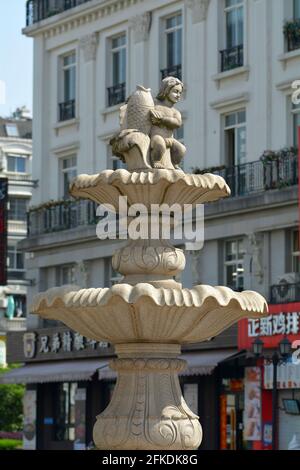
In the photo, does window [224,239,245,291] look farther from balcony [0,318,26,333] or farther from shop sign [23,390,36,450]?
balcony [0,318,26,333]

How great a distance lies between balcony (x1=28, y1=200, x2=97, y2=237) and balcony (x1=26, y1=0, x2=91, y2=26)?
5.84 m

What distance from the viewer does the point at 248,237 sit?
3878cm

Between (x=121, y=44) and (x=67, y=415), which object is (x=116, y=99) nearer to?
(x=121, y=44)

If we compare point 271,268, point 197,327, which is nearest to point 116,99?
point 271,268

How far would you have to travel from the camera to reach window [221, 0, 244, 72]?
1570 inches

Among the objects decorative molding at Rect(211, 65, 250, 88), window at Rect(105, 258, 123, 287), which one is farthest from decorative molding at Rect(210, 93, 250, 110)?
window at Rect(105, 258, 123, 287)

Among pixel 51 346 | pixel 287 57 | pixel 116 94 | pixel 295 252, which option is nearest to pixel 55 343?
pixel 51 346

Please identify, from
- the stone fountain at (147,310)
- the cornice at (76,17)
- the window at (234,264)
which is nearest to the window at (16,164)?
the cornice at (76,17)

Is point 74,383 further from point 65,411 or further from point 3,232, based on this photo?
point 3,232

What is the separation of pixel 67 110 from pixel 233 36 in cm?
839

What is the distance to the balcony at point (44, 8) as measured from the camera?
47531mm

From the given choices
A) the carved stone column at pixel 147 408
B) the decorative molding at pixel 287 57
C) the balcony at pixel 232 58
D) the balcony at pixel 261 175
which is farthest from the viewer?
the balcony at pixel 232 58

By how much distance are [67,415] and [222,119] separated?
10781 mm

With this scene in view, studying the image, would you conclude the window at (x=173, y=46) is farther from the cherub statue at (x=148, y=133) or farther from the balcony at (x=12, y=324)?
the balcony at (x=12, y=324)
